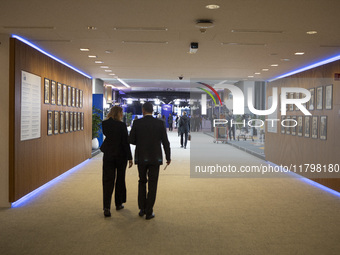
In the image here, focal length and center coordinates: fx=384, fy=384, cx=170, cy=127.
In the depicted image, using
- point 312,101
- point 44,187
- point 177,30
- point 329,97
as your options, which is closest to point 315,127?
point 312,101

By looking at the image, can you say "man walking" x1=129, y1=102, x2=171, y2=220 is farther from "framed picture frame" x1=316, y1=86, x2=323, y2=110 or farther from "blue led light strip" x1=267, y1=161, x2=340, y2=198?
"framed picture frame" x1=316, y1=86, x2=323, y2=110

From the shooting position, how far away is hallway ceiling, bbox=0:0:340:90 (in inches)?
182

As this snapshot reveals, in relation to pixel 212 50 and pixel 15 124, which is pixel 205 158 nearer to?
pixel 212 50

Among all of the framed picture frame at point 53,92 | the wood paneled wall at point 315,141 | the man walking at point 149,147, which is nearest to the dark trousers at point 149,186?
the man walking at point 149,147

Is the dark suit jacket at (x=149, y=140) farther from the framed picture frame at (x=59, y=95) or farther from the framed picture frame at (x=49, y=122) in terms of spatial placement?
the framed picture frame at (x=59, y=95)

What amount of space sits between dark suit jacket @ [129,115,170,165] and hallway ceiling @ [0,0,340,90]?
1.44 meters

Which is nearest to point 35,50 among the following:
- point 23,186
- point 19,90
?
point 19,90

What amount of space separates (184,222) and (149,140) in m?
1.27

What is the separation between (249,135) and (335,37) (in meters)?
15.0

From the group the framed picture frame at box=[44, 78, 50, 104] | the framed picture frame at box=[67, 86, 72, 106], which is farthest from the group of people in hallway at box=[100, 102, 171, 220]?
the framed picture frame at box=[67, 86, 72, 106]

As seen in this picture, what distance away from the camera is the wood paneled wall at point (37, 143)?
6258mm

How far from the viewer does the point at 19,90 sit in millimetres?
6457

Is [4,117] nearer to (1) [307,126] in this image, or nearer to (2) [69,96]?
(2) [69,96]

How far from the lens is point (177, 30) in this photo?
231 inches
